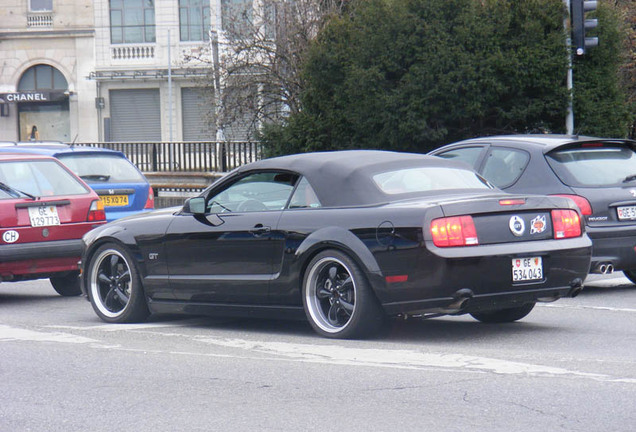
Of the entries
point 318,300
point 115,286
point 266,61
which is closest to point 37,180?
point 115,286

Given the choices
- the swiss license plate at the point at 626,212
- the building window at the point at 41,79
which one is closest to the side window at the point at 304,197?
the swiss license plate at the point at 626,212

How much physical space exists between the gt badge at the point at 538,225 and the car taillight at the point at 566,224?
11cm

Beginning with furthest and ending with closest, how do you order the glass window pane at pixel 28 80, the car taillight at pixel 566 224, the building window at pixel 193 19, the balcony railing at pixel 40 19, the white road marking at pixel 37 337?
the glass window pane at pixel 28 80
the balcony railing at pixel 40 19
the building window at pixel 193 19
the white road marking at pixel 37 337
the car taillight at pixel 566 224

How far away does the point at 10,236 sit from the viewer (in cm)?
1113

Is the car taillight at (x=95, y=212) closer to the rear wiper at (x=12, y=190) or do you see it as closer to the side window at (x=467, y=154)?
the rear wiper at (x=12, y=190)

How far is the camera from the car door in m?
8.43

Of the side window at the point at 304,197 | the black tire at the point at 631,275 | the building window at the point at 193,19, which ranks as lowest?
the black tire at the point at 631,275

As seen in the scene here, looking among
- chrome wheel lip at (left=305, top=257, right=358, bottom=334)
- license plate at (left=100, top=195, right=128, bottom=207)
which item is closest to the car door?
chrome wheel lip at (left=305, top=257, right=358, bottom=334)

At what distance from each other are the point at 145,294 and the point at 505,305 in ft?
10.7

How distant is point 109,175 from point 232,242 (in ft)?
25.2

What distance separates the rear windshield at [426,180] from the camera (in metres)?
8.27

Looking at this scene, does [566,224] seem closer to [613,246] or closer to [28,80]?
[613,246]

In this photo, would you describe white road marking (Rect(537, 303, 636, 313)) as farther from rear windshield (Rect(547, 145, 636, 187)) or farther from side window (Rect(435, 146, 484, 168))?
side window (Rect(435, 146, 484, 168))

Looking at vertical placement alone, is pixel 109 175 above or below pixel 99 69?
below
